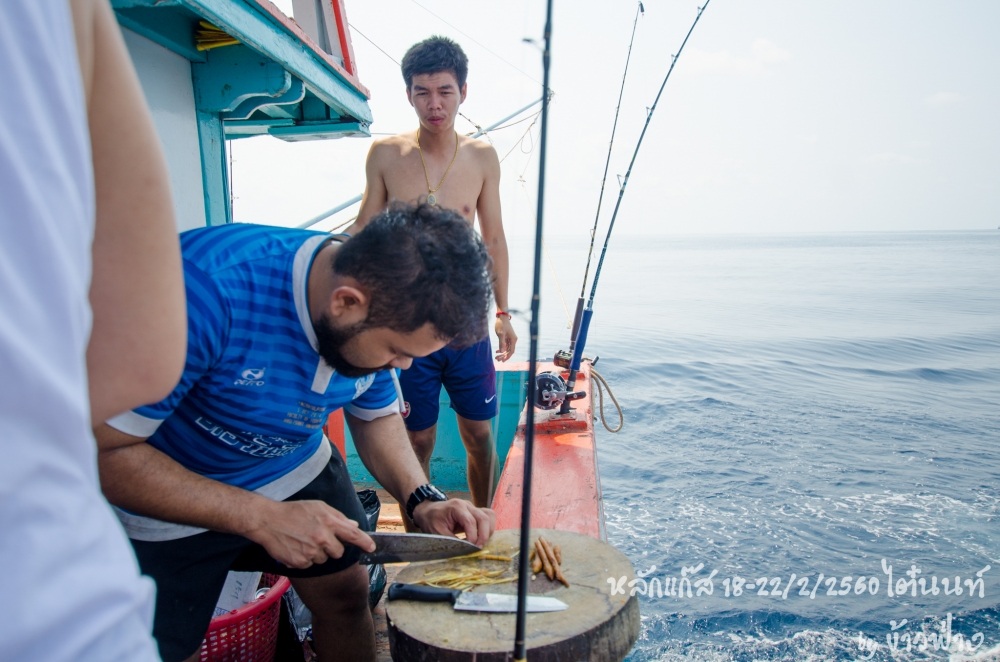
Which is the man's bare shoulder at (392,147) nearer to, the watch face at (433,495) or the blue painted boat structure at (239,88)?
the blue painted boat structure at (239,88)

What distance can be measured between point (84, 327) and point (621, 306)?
26028 mm

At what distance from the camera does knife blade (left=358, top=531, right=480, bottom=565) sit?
2119 mm

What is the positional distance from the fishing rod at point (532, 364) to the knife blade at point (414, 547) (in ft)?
2.55

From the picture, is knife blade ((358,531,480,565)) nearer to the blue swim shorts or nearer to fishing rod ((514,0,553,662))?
fishing rod ((514,0,553,662))

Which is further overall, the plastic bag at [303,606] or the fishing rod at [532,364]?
the plastic bag at [303,606]

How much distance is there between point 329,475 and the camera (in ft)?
8.00

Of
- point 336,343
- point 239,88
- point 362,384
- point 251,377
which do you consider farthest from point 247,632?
point 239,88

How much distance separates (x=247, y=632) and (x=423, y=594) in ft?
3.25

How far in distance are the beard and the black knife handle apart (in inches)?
25.9

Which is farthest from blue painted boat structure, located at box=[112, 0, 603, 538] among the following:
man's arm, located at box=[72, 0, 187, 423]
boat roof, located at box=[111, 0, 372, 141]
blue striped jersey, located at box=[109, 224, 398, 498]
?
man's arm, located at box=[72, 0, 187, 423]

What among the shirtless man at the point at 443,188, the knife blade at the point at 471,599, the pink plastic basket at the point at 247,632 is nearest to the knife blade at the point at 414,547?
the knife blade at the point at 471,599

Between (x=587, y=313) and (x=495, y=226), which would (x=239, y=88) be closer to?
(x=495, y=226)

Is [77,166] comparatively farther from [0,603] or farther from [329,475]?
[329,475]

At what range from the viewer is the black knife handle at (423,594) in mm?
1971
